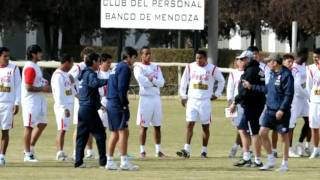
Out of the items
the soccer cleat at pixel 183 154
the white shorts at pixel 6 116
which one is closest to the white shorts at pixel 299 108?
the soccer cleat at pixel 183 154

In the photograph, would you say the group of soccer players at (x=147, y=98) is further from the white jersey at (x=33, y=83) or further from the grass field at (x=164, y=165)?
the grass field at (x=164, y=165)

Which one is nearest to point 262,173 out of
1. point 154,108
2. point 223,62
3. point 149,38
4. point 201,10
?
point 154,108

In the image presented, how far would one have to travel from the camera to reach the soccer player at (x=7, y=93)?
1941 centimetres

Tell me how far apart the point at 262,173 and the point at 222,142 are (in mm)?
7754

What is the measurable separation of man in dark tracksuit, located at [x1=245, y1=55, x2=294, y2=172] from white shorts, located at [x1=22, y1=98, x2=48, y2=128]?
4440mm

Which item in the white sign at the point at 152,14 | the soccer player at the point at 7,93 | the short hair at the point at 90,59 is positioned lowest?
the soccer player at the point at 7,93

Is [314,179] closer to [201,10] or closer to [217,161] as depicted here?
[217,161]

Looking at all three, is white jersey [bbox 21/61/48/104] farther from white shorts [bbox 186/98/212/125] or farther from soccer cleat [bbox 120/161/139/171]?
white shorts [bbox 186/98/212/125]

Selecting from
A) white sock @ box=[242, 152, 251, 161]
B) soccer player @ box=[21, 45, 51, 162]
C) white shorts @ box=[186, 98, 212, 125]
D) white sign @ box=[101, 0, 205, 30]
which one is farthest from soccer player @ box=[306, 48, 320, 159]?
white sign @ box=[101, 0, 205, 30]

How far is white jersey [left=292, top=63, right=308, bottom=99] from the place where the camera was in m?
Answer: 21.8

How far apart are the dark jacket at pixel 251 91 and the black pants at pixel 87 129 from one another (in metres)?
2.60

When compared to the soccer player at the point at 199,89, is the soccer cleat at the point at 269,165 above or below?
below

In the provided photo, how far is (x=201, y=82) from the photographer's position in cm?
2192

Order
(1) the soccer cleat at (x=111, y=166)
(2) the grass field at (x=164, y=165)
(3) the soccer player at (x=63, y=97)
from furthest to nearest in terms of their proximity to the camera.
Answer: (3) the soccer player at (x=63, y=97)
(1) the soccer cleat at (x=111, y=166)
(2) the grass field at (x=164, y=165)
